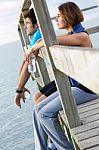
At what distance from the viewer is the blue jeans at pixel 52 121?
3791 millimetres

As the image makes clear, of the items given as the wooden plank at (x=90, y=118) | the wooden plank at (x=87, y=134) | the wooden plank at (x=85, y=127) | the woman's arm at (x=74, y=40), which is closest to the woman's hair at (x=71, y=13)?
the woman's arm at (x=74, y=40)

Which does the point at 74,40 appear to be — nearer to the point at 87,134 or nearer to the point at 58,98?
the point at 58,98

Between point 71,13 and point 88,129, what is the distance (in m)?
1.20

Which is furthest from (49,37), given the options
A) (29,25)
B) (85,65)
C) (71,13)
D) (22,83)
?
(29,25)

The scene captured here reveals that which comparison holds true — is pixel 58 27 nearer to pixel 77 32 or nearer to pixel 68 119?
pixel 77 32

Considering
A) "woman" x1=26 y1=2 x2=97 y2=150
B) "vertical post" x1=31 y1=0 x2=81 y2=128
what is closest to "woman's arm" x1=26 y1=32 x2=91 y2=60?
"woman" x1=26 y1=2 x2=97 y2=150

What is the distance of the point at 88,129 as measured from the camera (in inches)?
137

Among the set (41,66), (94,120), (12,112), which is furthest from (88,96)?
(12,112)

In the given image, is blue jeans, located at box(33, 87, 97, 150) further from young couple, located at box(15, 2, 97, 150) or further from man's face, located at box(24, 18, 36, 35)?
man's face, located at box(24, 18, 36, 35)

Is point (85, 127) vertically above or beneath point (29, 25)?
beneath

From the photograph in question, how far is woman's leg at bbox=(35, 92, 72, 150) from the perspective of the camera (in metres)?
3.78

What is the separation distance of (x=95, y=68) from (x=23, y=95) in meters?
3.35

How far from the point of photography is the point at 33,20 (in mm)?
5297

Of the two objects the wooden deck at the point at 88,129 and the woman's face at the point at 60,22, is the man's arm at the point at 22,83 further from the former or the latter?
the woman's face at the point at 60,22
